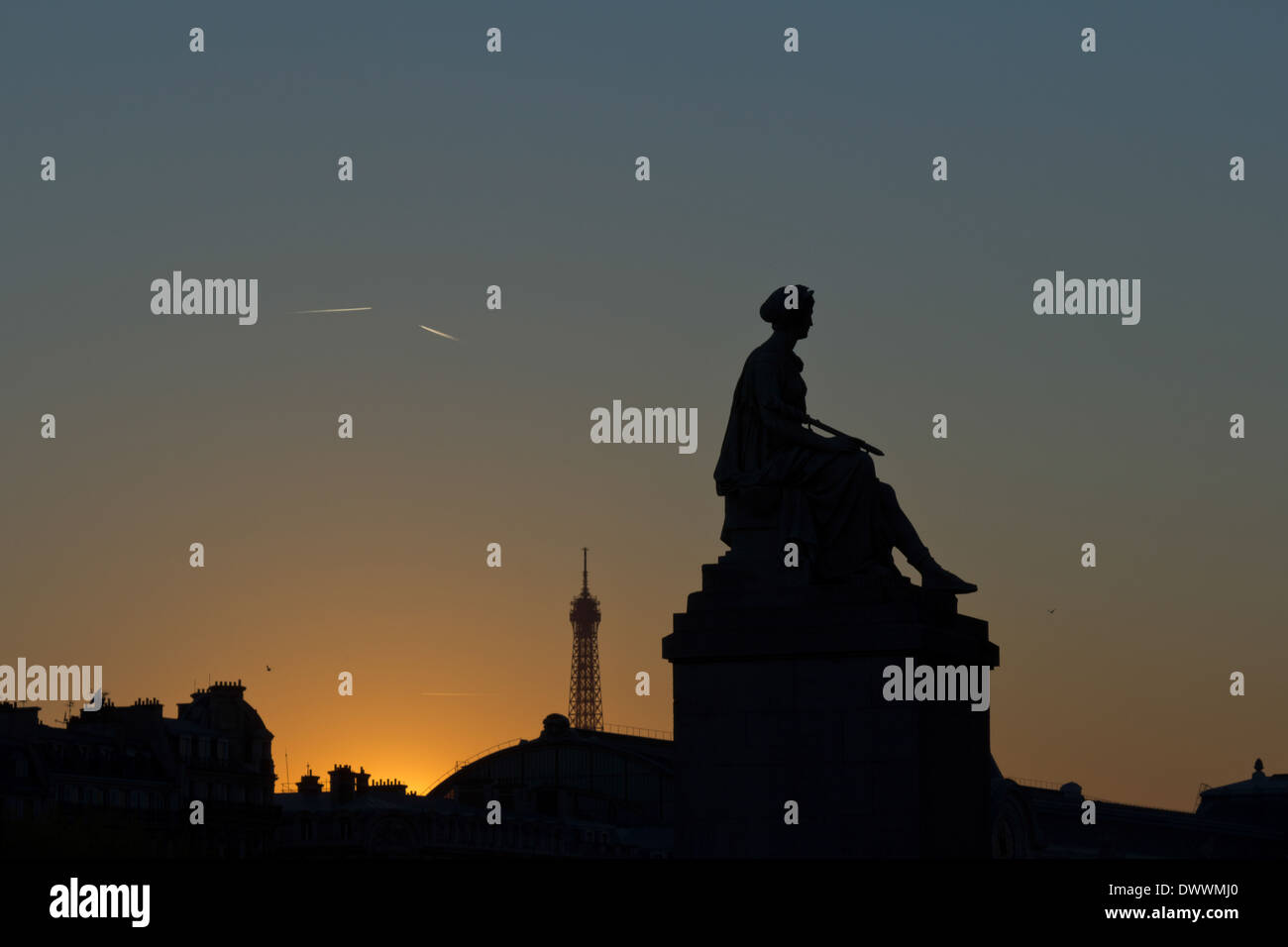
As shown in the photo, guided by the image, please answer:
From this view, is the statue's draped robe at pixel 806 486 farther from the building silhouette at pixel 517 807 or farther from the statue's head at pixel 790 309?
the building silhouette at pixel 517 807

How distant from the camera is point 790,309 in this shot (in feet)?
119

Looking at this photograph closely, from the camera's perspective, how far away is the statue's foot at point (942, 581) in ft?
117

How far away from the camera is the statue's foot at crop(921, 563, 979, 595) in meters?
35.5

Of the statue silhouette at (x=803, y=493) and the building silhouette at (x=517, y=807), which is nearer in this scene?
the statue silhouette at (x=803, y=493)

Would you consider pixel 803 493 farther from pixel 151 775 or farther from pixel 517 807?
pixel 517 807

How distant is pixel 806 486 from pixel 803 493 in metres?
0.17

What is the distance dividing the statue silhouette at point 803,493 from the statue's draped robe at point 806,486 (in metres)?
0.01

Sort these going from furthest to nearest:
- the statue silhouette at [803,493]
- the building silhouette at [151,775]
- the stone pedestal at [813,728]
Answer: the building silhouette at [151,775] < the statue silhouette at [803,493] < the stone pedestal at [813,728]

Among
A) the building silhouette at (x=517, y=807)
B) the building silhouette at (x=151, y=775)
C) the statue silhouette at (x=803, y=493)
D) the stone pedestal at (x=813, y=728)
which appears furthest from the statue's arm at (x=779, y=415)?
the building silhouette at (x=517, y=807)

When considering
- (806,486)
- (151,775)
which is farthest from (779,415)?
(151,775)

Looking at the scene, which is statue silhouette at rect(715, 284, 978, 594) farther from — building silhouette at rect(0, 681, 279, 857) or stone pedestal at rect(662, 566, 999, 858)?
building silhouette at rect(0, 681, 279, 857)

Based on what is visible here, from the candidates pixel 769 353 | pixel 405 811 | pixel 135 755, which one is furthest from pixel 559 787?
pixel 769 353
